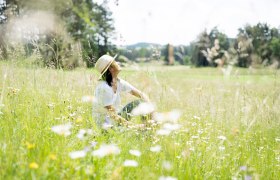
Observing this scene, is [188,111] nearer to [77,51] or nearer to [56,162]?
[77,51]

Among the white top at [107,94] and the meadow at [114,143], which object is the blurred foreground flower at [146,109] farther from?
the white top at [107,94]

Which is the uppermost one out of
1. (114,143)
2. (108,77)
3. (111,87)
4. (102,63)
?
(102,63)

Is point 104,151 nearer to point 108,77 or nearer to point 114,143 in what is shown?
point 114,143

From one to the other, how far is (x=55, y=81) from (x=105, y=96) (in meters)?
0.96

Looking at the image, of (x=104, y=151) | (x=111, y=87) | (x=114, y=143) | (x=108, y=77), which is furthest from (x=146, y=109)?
(x=108, y=77)

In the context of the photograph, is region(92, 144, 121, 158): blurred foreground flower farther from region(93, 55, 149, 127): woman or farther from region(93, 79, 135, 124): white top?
region(93, 55, 149, 127): woman

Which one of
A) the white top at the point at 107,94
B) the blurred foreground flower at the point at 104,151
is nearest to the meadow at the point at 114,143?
the blurred foreground flower at the point at 104,151

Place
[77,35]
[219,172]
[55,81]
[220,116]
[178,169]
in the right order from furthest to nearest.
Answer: [77,35] < [55,81] < [220,116] < [219,172] < [178,169]

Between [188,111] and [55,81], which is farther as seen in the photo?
[188,111]

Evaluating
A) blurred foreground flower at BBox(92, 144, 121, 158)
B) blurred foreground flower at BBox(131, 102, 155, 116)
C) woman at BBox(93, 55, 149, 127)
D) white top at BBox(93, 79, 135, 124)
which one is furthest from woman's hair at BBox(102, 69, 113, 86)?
blurred foreground flower at BBox(92, 144, 121, 158)

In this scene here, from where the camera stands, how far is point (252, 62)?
341 cm

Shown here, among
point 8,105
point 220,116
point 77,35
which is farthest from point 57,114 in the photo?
point 77,35

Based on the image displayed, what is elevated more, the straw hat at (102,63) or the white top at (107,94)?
the straw hat at (102,63)

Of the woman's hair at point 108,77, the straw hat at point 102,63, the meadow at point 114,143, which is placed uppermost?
the straw hat at point 102,63
